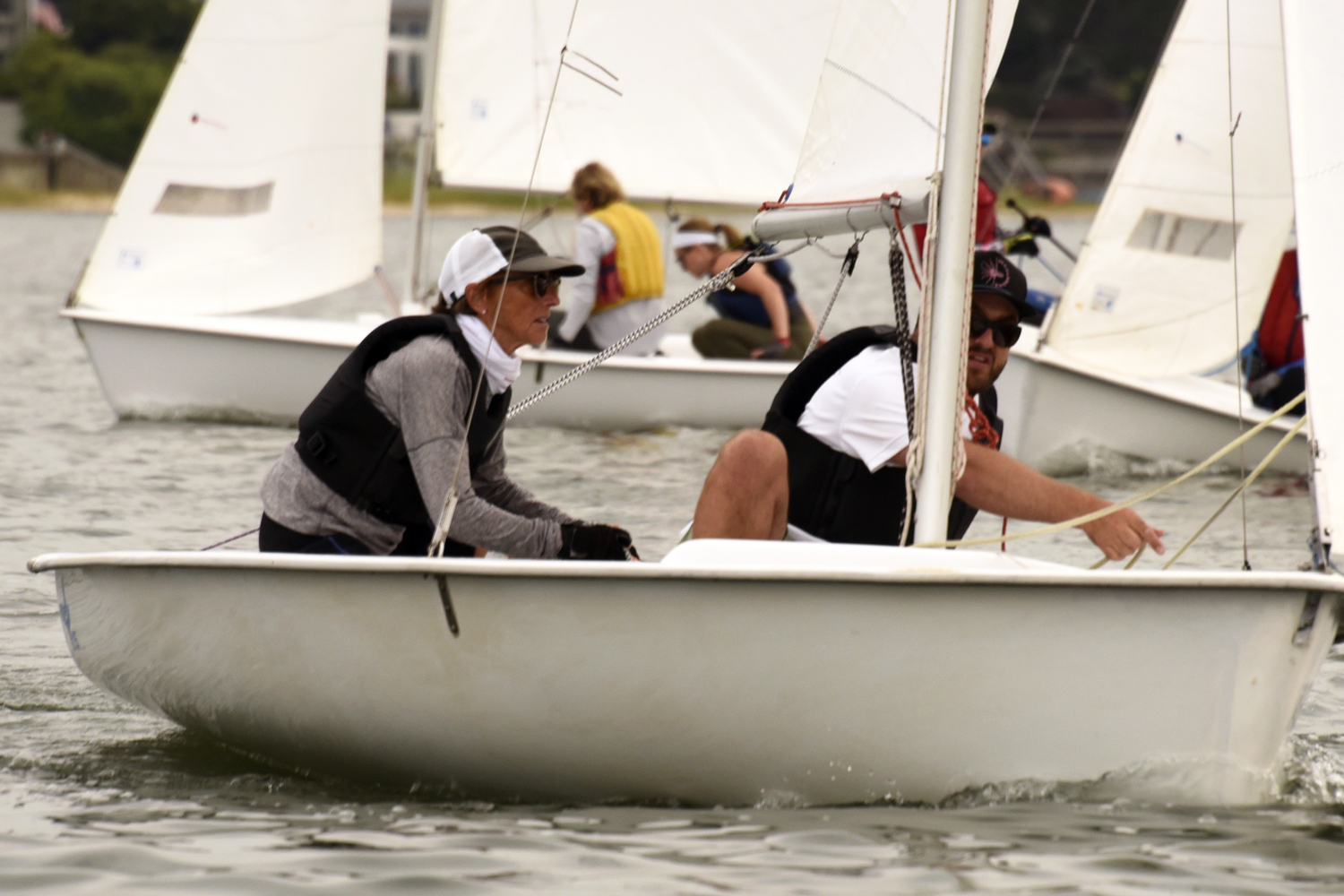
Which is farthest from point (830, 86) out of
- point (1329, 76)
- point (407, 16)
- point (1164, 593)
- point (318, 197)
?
point (407, 16)

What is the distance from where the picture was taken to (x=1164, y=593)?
115 inches

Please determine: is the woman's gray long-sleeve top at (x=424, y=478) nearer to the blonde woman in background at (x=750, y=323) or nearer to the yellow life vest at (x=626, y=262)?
the yellow life vest at (x=626, y=262)

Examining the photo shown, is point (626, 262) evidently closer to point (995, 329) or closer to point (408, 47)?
point (995, 329)

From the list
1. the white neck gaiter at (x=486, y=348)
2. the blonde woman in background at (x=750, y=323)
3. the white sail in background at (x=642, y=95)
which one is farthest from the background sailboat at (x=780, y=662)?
the white sail in background at (x=642, y=95)

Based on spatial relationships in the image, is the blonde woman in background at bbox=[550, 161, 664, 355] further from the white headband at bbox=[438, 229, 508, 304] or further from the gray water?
the white headband at bbox=[438, 229, 508, 304]

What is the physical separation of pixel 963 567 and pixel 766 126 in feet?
21.8

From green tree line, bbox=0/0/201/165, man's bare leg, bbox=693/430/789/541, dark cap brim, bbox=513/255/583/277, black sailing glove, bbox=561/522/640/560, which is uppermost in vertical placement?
green tree line, bbox=0/0/201/165

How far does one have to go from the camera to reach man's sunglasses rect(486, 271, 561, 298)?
342cm

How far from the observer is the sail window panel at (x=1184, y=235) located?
8.12 meters

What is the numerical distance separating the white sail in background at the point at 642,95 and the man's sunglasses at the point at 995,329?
571 cm

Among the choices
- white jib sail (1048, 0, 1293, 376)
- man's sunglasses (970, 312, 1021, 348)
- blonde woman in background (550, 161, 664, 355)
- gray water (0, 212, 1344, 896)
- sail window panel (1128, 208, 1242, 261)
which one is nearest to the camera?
gray water (0, 212, 1344, 896)

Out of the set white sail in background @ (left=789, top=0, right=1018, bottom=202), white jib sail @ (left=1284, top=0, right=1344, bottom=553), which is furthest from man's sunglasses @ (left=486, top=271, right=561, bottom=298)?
white jib sail @ (left=1284, top=0, right=1344, bottom=553)

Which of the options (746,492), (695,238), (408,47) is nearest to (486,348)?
(746,492)

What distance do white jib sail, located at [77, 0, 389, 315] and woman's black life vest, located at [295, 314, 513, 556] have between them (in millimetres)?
5510
